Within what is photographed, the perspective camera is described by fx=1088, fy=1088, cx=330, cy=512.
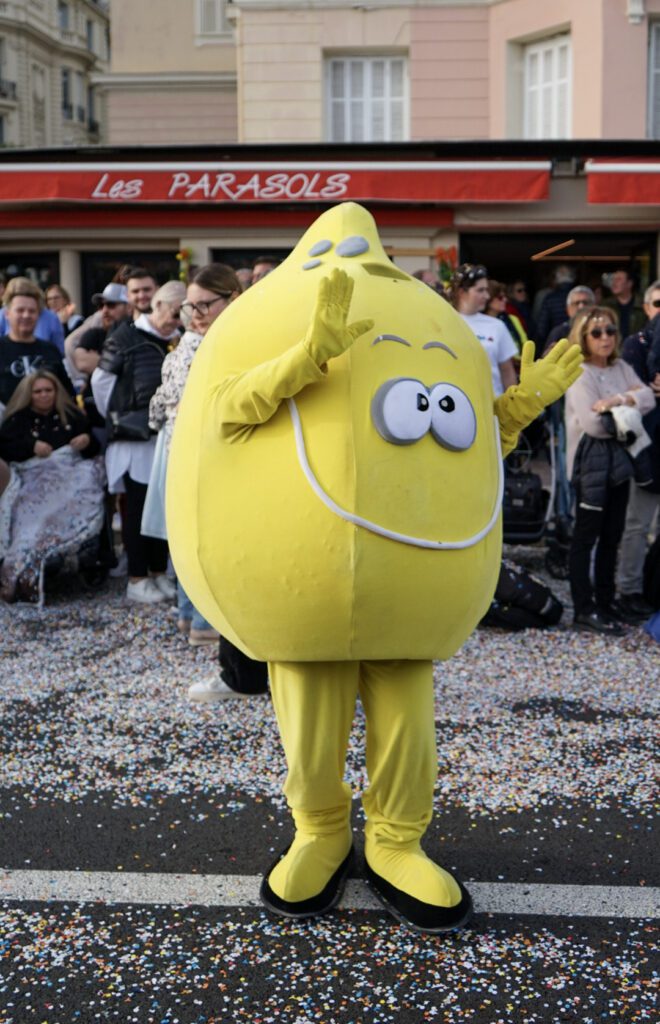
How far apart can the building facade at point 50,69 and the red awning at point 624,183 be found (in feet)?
136

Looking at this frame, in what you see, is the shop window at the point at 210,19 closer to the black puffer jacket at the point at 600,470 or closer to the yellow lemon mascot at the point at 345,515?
the black puffer jacket at the point at 600,470

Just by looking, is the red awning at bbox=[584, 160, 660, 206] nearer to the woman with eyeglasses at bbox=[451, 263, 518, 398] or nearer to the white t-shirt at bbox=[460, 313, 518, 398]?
the woman with eyeglasses at bbox=[451, 263, 518, 398]

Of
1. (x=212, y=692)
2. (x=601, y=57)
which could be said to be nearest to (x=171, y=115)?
(x=601, y=57)

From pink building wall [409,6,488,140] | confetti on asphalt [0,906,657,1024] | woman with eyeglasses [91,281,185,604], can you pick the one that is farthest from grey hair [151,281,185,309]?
pink building wall [409,6,488,140]

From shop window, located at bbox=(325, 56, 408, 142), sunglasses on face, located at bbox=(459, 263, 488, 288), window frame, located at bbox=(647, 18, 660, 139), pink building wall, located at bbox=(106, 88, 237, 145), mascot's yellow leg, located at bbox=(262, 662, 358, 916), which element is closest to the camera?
mascot's yellow leg, located at bbox=(262, 662, 358, 916)

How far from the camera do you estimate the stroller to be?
7.24 m

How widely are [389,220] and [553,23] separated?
15.5ft

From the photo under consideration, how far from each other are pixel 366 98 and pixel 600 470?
1247cm

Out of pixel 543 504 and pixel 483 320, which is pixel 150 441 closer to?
pixel 483 320

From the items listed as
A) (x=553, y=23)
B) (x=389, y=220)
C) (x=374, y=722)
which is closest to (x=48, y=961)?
(x=374, y=722)

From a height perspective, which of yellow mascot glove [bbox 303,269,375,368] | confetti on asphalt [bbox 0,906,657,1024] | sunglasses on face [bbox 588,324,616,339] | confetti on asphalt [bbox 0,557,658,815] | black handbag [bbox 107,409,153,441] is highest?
sunglasses on face [bbox 588,324,616,339]

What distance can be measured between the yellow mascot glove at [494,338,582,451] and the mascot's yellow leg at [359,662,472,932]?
2.45 feet

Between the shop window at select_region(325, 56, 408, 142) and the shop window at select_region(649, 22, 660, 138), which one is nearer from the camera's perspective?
the shop window at select_region(649, 22, 660, 138)

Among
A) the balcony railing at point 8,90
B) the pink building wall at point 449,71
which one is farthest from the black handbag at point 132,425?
the balcony railing at point 8,90
